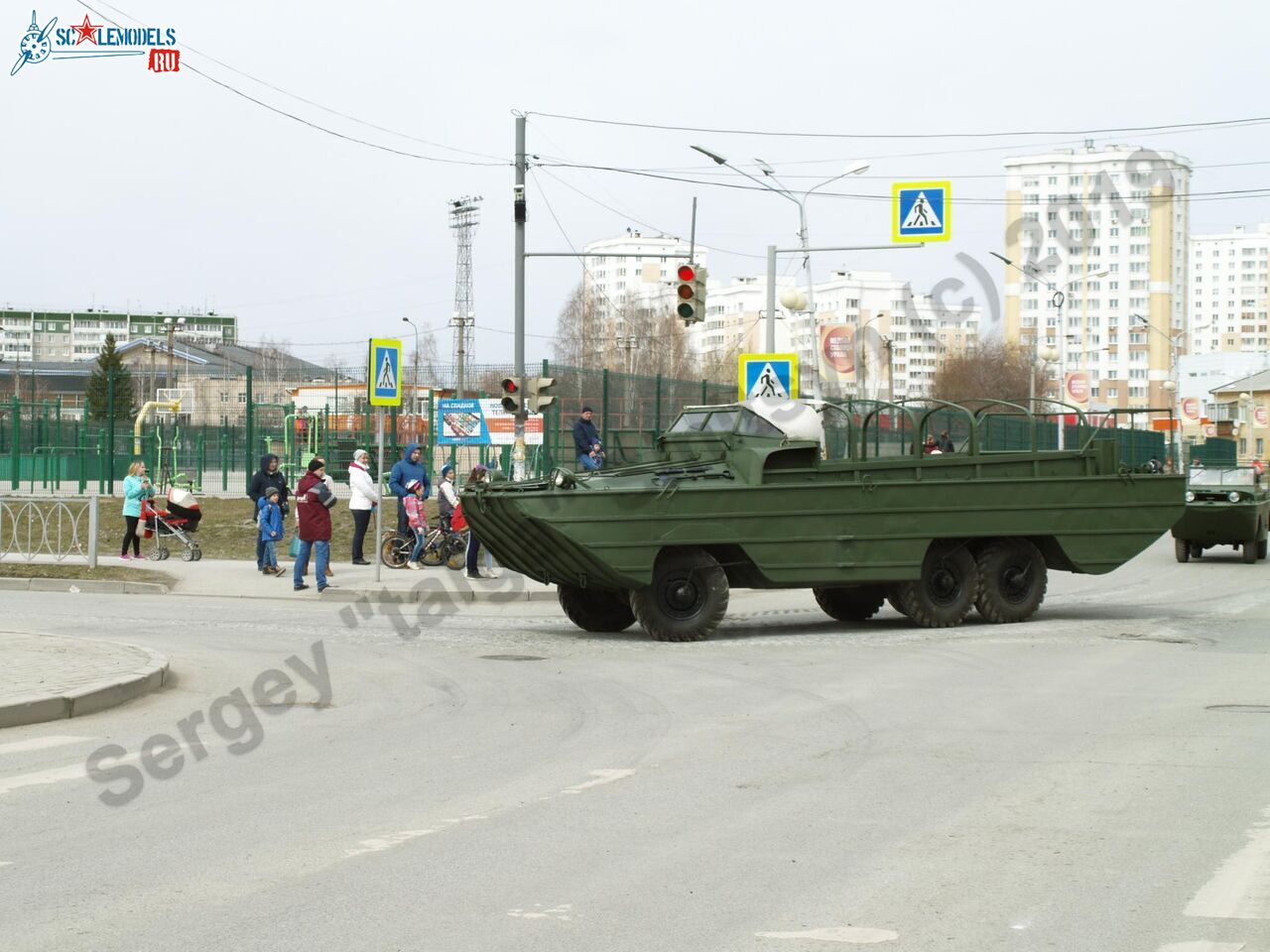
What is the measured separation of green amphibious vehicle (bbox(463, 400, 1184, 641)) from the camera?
15.0m

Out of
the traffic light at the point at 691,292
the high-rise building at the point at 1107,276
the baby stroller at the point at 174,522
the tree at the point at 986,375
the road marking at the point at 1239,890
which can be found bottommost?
the road marking at the point at 1239,890

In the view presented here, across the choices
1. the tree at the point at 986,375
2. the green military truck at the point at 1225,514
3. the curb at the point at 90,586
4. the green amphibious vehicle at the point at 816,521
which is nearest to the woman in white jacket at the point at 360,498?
the curb at the point at 90,586

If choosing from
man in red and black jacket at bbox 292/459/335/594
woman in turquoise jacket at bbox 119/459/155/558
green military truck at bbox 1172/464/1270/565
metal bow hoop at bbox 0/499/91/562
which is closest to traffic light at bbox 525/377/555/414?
man in red and black jacket at bbox 292/459/335/594

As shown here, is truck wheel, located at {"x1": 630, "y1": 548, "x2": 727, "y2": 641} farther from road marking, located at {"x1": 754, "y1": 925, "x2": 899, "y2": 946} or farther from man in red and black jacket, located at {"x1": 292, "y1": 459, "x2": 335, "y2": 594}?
road marking, located at {"x1": 754, "y1": 925, "x2": 899, "y2": 946}

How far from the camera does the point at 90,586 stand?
20766mm

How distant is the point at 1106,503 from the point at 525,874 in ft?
40.2

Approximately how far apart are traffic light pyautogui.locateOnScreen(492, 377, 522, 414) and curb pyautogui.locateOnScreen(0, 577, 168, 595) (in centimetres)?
622

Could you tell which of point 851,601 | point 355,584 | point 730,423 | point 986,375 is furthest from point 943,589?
point 986,375

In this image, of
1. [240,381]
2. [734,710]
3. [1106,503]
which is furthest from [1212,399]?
[734,710]

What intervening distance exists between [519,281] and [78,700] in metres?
16.1

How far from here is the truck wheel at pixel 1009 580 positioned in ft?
54.4

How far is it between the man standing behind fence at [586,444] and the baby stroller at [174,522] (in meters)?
6.19

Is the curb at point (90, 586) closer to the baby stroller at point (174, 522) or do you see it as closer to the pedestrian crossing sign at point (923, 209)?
the baby stroller at point (174, 522)

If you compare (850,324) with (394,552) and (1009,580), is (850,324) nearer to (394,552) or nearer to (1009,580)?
(394,552)
